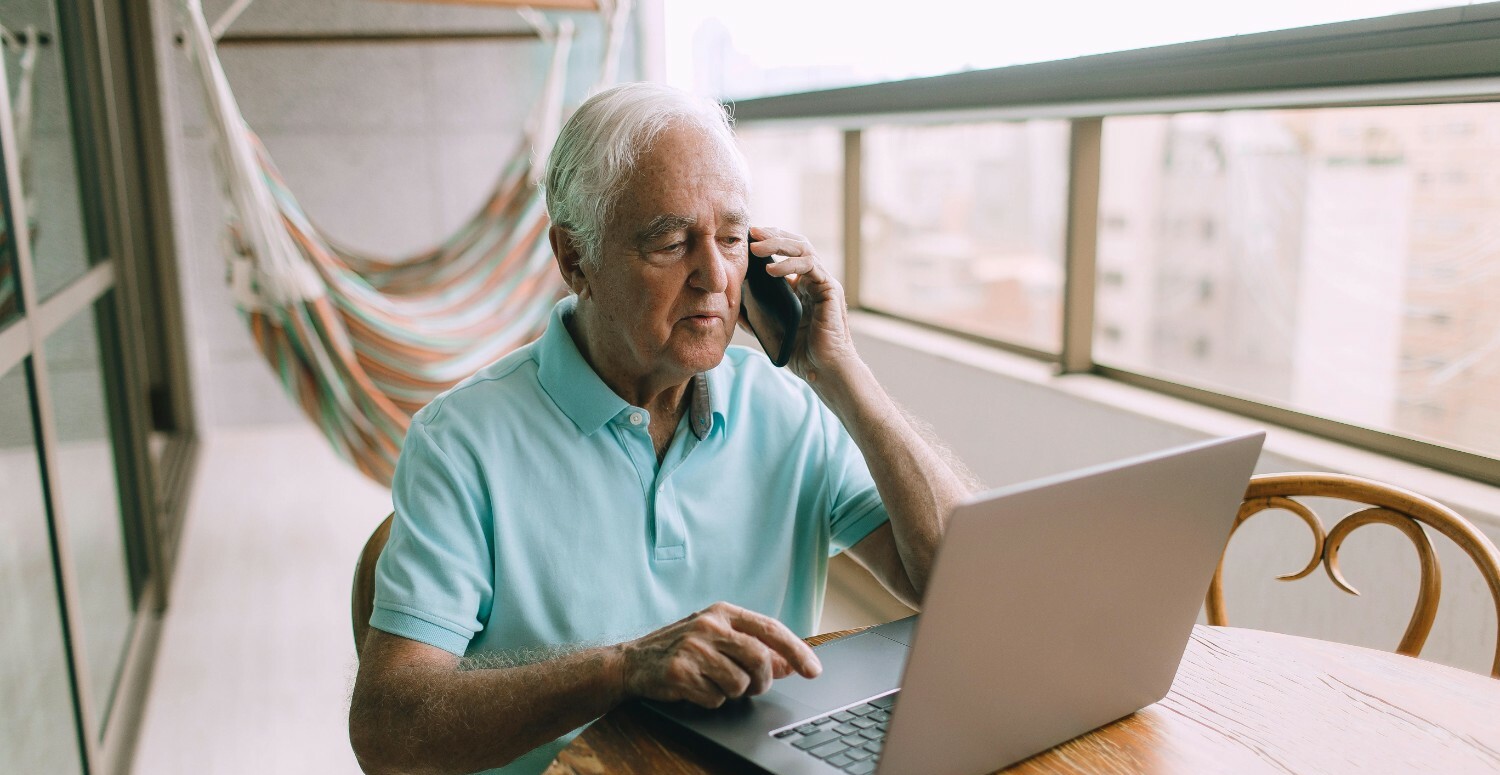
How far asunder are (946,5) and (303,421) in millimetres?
3669

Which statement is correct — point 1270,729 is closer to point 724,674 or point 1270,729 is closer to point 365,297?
point 724,674

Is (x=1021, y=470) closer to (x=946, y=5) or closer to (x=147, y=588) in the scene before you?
(x=946, y=5)

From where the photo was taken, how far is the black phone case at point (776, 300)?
133cm

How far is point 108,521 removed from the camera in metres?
2.53

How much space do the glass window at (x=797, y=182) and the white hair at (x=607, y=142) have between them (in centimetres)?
278

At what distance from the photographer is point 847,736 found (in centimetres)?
85

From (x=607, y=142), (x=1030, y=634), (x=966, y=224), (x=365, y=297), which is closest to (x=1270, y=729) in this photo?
(x=1030, y=634)

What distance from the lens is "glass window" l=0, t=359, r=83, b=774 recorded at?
1.56m

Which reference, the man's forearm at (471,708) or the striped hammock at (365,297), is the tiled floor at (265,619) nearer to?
the striped hammock at (365,297)

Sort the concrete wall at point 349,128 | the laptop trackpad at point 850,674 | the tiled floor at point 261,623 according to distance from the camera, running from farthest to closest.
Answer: the concrete wall at point 349,128, the tiled floor at point 261,623, the laptop trackpad at point 850,674

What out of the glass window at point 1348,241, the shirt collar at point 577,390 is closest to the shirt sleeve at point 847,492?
the shirt collar at point 577,390

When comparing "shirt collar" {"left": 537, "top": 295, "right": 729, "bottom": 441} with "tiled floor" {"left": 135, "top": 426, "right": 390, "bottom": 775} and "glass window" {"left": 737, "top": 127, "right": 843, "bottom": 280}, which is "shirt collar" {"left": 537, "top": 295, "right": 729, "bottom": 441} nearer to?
"tiled floor" {"left": 135, "top": 426, "right": 390, "bottom": 775}

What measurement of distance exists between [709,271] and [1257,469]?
1050 mm

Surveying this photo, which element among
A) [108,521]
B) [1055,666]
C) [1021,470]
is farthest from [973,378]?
[108,521]
